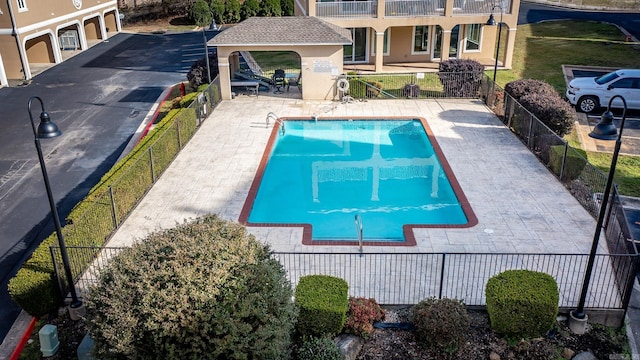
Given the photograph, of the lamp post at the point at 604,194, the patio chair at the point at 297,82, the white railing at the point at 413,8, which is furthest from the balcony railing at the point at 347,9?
the lamp post at the point at 604,194

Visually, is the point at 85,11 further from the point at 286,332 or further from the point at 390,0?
the point at 286,332

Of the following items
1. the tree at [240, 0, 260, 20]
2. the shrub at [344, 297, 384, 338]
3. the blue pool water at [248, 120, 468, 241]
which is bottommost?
the blue pool water at [248, 120, 468, 241]

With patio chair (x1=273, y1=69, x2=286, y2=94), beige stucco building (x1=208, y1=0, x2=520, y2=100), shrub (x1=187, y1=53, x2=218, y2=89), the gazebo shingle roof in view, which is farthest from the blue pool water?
shrub (x1=187, y1=53, x2=218, y2=89)

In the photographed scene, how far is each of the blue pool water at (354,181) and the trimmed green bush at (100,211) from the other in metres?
3.36

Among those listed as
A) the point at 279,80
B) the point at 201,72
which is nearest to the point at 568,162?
the point at 279,80

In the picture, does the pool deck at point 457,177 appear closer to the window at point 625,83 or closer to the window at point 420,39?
the window at point 625,83

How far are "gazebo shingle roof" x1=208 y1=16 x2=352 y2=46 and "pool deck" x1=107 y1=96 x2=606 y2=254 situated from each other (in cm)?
285

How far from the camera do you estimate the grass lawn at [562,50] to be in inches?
1154

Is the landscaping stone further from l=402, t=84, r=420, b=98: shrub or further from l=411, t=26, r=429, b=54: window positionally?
l=411, t=26, r=429, b=54: window

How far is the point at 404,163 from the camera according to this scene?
19516mm

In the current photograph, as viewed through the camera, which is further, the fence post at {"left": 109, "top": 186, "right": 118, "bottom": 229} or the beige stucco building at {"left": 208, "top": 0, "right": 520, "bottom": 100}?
the beige stucco building at {"left": 208, "top": 0, "right": 520, "bottom": 100}

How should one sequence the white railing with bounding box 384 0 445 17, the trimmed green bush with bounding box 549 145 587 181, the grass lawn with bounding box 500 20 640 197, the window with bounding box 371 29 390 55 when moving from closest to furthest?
1. the trimmed green bush with bounding box 549 145 587 181
2. the grass lawn with bounding box 500 20 640 197
3. the white railing with bounding box 384 0 445 17
4. the window with bounding box 371 29 390 55

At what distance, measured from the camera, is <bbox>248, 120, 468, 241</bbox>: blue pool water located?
15.4 metres

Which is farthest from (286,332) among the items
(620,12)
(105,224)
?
(620,12)
